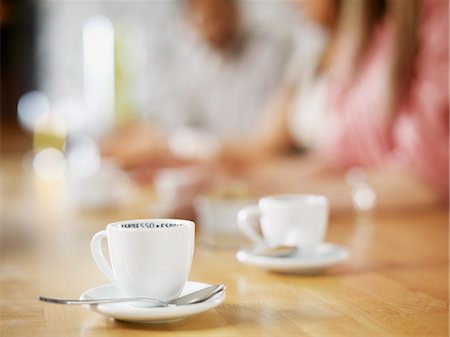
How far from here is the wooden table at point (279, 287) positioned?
70 cm

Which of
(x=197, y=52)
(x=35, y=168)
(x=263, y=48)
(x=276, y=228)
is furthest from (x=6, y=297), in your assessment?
(x=197, y=52)

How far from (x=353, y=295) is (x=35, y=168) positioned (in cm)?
253

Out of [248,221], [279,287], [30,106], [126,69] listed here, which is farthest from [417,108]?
[30,106]

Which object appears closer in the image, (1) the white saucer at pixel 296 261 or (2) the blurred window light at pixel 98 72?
(1) the white saucer at pixel 296 261

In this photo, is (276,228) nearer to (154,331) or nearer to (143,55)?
(154,331)

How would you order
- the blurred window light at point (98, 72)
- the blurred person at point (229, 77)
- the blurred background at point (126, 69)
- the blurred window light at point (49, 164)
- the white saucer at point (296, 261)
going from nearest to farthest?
the white saucer at point (296, 261)
the blurred window light at point (49, 164)
the blurred person at point (229, 77)
the blurred background at point (126, 69)
the blurred window light at point (98, 72)

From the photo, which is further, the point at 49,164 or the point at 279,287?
the point at 49,164

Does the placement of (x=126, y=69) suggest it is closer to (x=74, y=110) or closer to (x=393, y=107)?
(x=74, y=110)

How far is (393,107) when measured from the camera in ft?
5.80

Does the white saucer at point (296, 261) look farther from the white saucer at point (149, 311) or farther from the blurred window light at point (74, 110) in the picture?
the blurred window light at point (74, 110)

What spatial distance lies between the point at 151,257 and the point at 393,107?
3.82 feet

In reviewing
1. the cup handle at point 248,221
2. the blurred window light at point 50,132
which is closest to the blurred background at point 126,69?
the blurred window light at point 50,132

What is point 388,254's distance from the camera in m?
1.11

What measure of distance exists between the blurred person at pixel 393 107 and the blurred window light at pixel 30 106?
4262 mm
